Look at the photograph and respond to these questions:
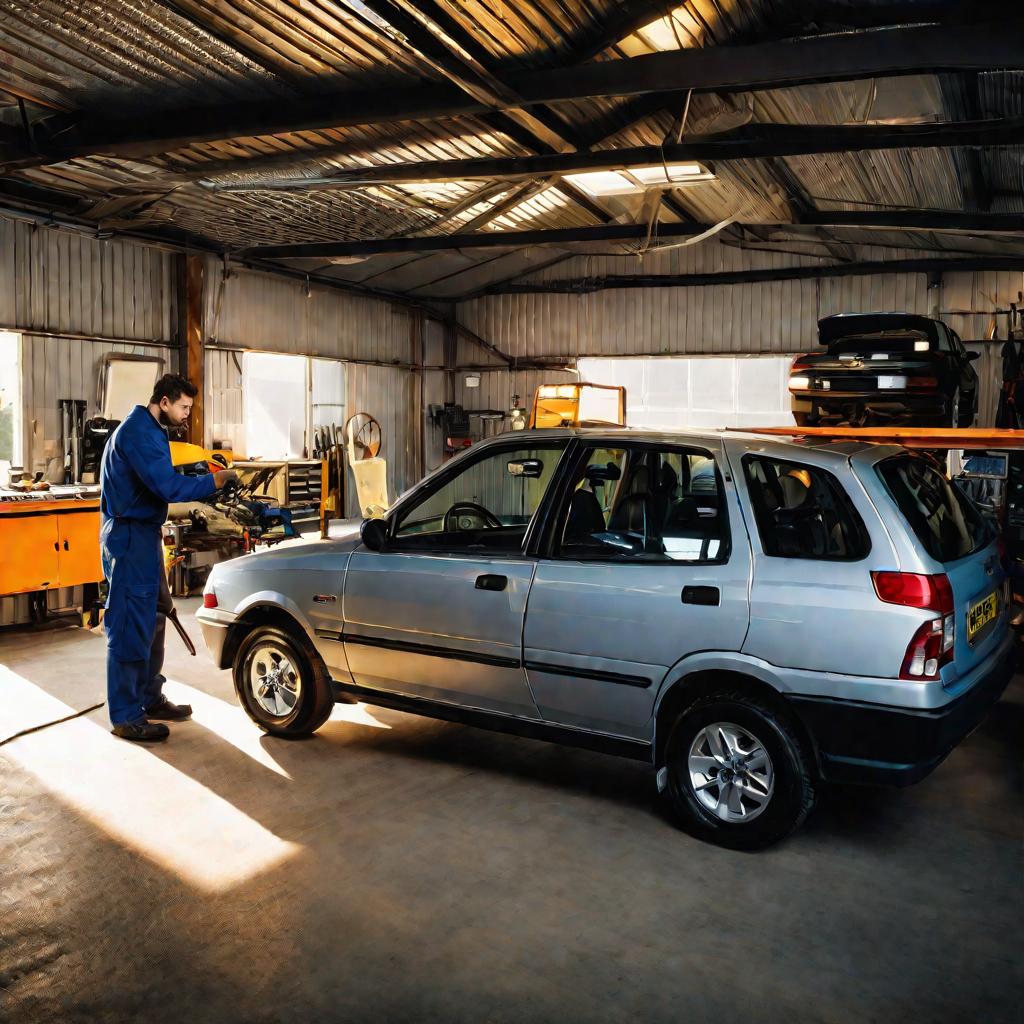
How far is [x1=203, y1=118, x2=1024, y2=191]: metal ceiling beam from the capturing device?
19.8 ft

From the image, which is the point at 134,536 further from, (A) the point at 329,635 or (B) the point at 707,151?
(B) the point at 707,151

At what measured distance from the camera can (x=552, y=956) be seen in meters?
2.79

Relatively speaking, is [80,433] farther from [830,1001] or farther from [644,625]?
[830,1001]

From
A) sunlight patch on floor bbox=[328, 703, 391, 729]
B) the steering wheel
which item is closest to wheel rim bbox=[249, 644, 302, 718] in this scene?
sunlight patch on floor bbox=[328, 703, 391, 729]

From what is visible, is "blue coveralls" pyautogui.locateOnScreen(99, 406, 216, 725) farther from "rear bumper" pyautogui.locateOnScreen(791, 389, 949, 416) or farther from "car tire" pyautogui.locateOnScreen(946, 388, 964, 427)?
"car tire" pyautogui.locateOnScreen(946, 388, 964, 427)

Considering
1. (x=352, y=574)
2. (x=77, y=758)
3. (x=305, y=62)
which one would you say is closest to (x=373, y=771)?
(x=352, y=574)

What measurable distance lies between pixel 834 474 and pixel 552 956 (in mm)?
1935

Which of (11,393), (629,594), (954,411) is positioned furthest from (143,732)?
(954,411)

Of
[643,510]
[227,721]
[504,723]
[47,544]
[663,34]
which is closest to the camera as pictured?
[643,510]

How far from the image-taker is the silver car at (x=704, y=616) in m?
3.17

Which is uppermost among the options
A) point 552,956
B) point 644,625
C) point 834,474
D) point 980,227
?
point 980,227

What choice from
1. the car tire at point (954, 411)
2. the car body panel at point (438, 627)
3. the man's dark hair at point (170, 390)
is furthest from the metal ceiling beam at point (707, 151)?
the car body panel at point (438, 627)

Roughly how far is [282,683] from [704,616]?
2.35 metres

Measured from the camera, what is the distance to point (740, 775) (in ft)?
11.4
